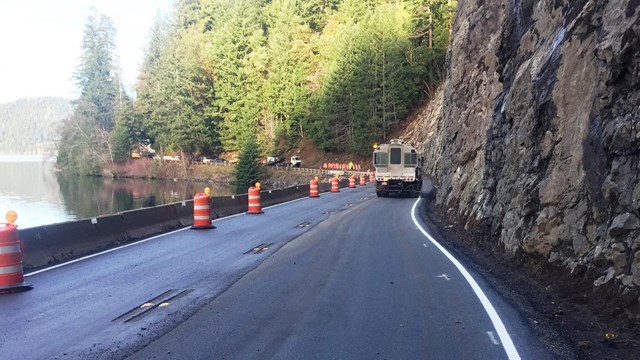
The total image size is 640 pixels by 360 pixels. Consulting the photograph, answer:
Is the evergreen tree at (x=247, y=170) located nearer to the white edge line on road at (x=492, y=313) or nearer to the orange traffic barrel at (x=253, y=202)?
the orange traffic barrel at (x=253, y=202)

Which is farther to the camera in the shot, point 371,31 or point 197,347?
point 371,31

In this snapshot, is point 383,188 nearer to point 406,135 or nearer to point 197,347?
point 197,347

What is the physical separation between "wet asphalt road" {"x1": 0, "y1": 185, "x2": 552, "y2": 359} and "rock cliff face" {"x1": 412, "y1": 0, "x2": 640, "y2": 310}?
1.55 m

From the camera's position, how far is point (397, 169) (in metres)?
32.7

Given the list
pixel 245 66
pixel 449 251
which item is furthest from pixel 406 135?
pixel 449 251

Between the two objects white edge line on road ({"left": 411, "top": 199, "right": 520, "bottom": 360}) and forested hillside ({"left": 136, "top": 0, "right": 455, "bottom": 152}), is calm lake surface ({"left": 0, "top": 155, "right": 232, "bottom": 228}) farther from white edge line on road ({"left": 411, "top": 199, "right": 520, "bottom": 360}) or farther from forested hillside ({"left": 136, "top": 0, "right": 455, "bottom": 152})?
white edge line on road ({"left": 411, "top": 199, "right": 520, "bottom": 360})

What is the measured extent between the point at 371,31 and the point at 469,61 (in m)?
42.3

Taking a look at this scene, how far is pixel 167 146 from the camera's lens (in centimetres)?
9188

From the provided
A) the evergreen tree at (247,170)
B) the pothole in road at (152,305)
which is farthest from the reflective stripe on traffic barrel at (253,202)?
the evergreen tree at (247,170)

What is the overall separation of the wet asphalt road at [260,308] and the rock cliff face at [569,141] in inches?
61.1

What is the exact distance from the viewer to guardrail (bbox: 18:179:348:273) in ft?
33.7

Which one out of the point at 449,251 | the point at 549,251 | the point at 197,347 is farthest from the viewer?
the point at 449,251

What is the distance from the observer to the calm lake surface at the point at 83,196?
46.5m

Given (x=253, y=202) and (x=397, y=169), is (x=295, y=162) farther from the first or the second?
(x=253, y=202)
